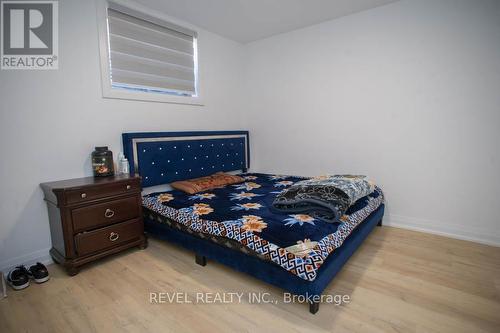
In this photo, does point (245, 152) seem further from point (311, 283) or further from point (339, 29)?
point (311, 283)

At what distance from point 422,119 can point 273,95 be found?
2010mm

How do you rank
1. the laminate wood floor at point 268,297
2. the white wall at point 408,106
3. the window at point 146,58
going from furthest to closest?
the window at point 146,58 < the white wall at point 408,106 < the laminate wood floor at point 268,297

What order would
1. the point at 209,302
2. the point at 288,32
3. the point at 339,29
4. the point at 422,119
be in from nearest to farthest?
1. the point at 209,302
2. the point at 422,119
3. the point at 339,29
4. the point at 288,32

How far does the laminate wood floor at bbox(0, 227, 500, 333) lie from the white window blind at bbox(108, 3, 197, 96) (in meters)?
1.93

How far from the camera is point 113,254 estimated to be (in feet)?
7.91

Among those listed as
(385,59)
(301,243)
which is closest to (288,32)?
(385,59)

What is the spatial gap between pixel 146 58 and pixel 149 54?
7 centimetres

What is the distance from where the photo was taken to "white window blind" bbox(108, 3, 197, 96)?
2.70 meters

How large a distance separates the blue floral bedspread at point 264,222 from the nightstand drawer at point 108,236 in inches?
10.2

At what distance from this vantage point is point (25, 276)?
1.96m

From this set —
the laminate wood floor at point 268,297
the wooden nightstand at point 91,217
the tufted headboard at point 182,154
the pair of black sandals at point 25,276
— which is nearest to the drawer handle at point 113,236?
the wooden nightstand at point 91,217

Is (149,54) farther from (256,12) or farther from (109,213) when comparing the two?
(109,213)

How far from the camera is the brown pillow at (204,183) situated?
2.88 metres

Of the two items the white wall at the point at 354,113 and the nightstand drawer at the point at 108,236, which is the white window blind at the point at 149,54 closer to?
the white wall at the point at 354,113
